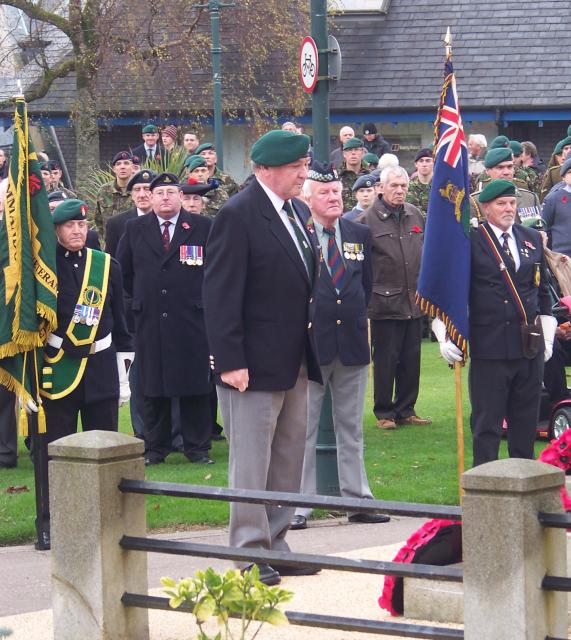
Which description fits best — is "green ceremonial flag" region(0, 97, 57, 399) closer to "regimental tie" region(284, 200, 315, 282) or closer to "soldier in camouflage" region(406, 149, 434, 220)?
"regimental tie" region(284, 200, 315, 282)

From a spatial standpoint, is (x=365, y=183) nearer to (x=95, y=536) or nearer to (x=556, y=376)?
(x=556, y=376)

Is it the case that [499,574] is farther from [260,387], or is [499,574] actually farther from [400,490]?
[400,490]

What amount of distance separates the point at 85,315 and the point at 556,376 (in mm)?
4653

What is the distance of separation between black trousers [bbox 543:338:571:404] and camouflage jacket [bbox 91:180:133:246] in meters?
4.53

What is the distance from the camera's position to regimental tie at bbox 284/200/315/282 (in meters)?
7.59

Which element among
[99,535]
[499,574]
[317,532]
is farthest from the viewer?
[317,532]

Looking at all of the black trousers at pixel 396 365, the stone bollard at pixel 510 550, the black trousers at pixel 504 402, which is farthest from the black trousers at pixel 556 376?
the stone bollard at pixel 510 550

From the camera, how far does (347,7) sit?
3158 centimetres

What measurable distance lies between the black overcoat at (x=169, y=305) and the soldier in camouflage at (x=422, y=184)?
5.33 metres

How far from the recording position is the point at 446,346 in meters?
9.36

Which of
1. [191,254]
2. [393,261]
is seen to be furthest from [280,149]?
[393,261]

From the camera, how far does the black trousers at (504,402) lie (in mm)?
9438

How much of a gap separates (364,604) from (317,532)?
1929 mm

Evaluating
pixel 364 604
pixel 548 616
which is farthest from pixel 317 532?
pixel 548 616
